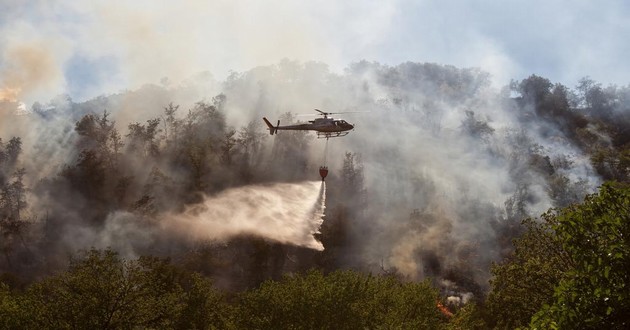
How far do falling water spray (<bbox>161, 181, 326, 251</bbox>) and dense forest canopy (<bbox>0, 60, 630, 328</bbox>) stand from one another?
48cm

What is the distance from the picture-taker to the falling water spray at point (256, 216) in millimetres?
107062

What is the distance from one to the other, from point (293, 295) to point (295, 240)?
71456 millimetres

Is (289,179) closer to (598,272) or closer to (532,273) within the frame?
(532,273)

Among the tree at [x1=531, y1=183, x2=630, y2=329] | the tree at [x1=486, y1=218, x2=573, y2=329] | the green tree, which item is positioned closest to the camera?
the tree at [x1=531, y1=183, x2=630, y2=329]

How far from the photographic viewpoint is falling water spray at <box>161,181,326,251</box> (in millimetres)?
107062

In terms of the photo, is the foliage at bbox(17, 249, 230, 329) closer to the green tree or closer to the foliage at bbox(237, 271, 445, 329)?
the green tree

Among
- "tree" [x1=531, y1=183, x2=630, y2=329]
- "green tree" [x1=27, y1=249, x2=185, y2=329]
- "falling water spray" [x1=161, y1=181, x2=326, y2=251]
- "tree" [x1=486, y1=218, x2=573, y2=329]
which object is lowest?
"falling water spray" [x1=161, y1=181, x2=326, y2=251]

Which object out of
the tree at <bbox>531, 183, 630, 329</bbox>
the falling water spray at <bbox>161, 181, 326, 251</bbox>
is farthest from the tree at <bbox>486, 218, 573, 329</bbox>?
the falling water spray at <bbox>161, 181, 326, 251</bbox>

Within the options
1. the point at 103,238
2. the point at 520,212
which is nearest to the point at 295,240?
the point at 103,238

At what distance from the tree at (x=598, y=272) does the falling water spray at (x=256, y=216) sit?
3119 inches

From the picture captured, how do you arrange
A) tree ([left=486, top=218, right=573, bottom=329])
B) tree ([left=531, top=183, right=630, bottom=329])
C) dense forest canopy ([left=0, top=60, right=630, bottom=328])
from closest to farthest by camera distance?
tree ([left=531, top=183, right=630, bottom=329]), tree ([left=486, top=218, right=573, bottom=329]), dense forest canopy ([left=0, top=60, right=630, bottom=328])

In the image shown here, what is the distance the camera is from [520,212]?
12738 cm

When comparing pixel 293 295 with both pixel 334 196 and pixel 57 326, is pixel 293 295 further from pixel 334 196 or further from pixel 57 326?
pixel 334 196

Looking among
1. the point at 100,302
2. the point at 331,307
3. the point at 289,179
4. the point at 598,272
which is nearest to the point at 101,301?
the point at 100,302
